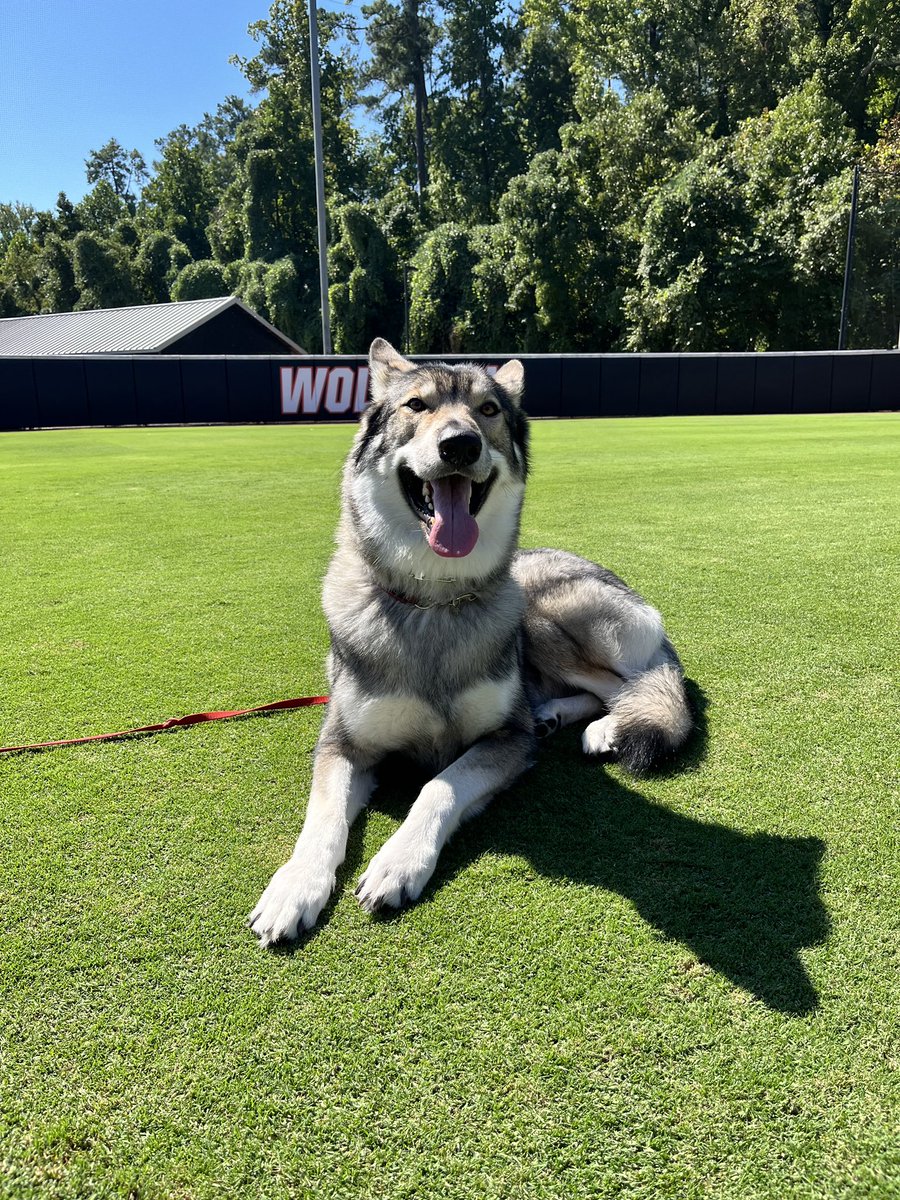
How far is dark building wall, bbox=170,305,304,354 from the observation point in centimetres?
3381

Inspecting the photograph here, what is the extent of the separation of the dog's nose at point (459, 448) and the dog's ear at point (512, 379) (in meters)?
0.79

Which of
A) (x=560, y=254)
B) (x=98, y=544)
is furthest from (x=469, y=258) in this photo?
(x=98, y=544)

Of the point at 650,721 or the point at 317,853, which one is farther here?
the point at 650,721

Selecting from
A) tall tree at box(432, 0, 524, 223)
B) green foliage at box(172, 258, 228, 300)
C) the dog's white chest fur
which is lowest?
the dog's white chest fur

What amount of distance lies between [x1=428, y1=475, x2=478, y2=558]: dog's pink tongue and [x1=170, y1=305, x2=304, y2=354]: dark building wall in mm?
33189

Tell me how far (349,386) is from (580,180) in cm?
2034

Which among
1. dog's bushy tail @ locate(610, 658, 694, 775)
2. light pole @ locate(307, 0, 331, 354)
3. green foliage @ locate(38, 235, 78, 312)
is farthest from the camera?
green foliage @ locate(38, 235, 78, 312)

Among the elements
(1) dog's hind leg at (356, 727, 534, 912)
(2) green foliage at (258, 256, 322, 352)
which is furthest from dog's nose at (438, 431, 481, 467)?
(2) green foliage at (258, 256, 322, 352)

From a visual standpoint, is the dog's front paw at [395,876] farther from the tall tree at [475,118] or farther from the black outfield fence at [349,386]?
the tall tree at [475,118]

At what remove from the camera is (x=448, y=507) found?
285cm

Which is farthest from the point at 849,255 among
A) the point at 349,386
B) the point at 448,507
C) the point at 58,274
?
the point at 58,274

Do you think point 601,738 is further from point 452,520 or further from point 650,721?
point 452,520

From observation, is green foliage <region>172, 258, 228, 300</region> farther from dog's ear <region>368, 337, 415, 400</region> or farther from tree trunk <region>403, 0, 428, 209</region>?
dog's ear <region>368, 337, 415, 400</region>

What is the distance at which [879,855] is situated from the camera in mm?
2322
